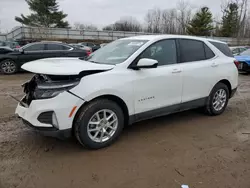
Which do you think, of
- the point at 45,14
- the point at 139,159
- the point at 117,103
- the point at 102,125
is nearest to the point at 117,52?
the point at 117,103

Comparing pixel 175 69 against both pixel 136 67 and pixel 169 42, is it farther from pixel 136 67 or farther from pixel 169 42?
pixel 136 67

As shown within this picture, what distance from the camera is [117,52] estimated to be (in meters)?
4.09

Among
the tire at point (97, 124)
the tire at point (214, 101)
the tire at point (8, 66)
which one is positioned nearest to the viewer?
the tire at point (97, 124)

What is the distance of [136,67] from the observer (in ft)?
11.8

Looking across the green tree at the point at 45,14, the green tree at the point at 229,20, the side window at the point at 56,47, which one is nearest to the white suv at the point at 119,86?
the side window at the point at 56,47

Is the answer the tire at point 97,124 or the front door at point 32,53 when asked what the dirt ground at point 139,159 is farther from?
the front door at point 32,53

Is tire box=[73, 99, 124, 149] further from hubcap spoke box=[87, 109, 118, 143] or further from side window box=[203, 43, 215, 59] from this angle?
side window box=[203, 43, 215, 59]

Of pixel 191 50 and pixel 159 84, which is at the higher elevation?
pixel 191 50

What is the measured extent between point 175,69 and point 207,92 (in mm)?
1077

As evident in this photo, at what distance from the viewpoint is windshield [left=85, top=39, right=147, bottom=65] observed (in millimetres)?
3818

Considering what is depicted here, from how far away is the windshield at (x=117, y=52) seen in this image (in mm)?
3818

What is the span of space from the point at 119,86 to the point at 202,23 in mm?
47532

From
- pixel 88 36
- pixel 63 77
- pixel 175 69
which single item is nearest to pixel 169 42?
pixel 175 69

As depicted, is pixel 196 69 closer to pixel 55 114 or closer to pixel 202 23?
pixel 55 114
